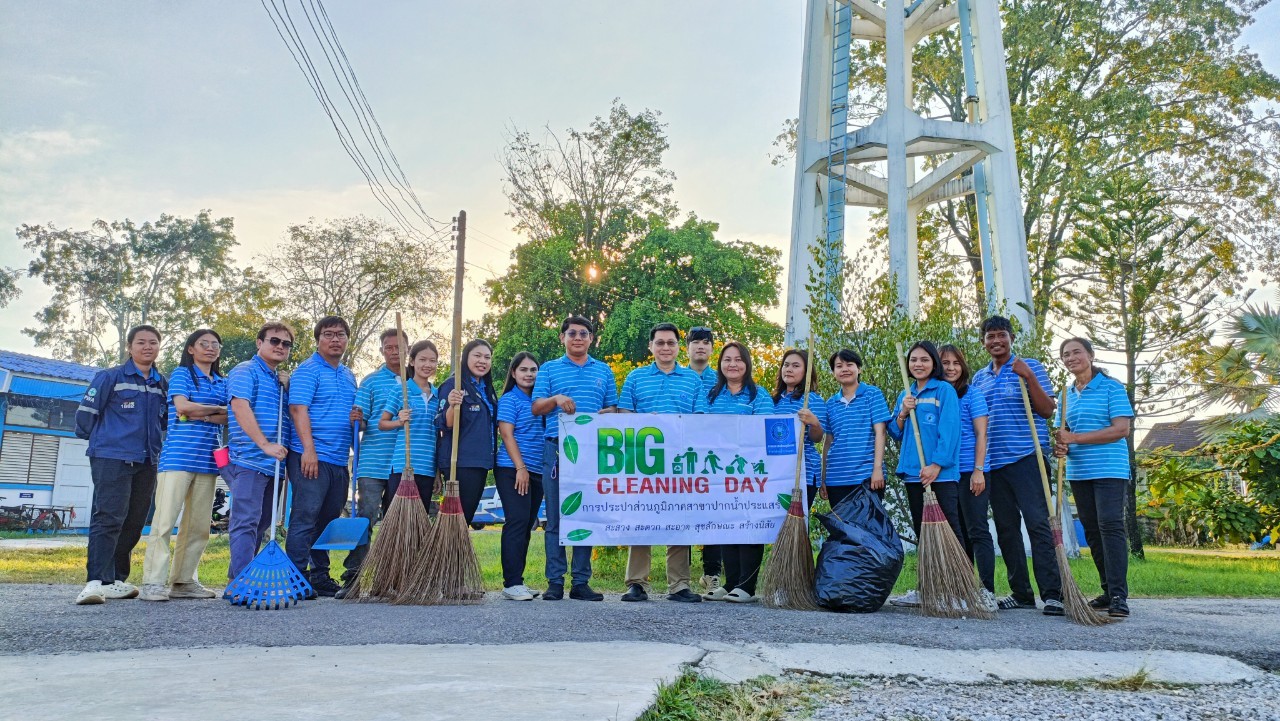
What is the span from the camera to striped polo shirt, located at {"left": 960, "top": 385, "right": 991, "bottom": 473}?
609cm

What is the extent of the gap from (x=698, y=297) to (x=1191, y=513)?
17478 mm

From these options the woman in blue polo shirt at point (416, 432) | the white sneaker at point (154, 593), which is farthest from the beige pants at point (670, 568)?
the white sneaker at point (154, 593)

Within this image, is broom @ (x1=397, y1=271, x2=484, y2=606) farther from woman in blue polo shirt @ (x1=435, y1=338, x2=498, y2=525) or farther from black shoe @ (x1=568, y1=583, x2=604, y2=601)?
black shoe @ (x1=568, y1=583, x2=604, y2=601)

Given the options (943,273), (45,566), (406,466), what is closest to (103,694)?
(406,466)

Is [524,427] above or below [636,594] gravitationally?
above

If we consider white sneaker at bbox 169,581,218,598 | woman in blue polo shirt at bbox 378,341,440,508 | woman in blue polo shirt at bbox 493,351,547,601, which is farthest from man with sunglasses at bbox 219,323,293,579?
woman in blue polo shirt at bbox 493,351,547,601

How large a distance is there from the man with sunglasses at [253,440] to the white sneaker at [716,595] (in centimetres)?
298

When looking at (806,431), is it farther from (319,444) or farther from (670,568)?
(319,444)

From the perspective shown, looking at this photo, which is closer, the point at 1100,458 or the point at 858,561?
the point at 858,561

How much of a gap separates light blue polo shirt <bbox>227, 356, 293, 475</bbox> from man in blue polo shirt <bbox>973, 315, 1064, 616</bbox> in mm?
4783

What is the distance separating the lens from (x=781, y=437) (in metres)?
6.41

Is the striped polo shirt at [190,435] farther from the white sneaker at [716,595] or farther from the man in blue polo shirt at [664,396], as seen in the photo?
the white sneaker at [716,595]

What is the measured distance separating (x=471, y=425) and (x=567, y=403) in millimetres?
704

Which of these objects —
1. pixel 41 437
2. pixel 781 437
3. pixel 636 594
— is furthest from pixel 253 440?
pixel 41 437
